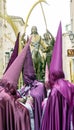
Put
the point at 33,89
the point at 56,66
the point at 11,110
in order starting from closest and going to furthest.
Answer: the point at 11,110
the point at 56,66
the point at 33,89

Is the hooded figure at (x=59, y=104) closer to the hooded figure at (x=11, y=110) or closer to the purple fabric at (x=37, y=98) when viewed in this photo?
the hooded figure at (x=11, y=110)

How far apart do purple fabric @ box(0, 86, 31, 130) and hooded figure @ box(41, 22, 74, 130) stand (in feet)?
1.27

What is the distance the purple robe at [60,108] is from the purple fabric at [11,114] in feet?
1.27

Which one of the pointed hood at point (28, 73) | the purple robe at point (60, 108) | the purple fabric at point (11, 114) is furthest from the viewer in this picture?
the pointed hood at point (28, 73)

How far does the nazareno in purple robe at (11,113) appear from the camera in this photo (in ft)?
12.0

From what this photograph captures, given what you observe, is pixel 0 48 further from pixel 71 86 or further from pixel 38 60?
pixel 71 86

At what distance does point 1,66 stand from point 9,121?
8119 millimetres

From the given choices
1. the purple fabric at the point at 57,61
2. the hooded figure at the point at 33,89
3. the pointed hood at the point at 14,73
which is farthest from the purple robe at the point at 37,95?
the pointed hood at the point at 14,73

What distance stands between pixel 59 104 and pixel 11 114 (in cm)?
55

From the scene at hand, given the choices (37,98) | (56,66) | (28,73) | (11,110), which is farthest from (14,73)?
(28,73)

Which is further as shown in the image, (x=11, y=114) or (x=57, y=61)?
(x=57, y=61)

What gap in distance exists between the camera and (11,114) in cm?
371

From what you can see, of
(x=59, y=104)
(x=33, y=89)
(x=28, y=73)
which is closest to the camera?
(x=59, y=104)

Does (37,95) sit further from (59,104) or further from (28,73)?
(59,104)
